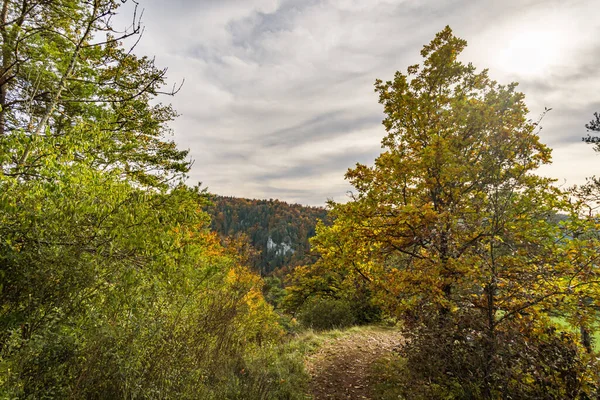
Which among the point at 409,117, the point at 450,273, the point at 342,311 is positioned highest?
the point at 409,117

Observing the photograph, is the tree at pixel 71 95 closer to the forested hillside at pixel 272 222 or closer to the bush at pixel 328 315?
the bush at pixel 328 315

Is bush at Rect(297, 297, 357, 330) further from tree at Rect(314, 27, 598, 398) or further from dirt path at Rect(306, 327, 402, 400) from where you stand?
tree at Rect(314, 27, 598, 398)

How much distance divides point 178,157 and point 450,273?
12030 mm

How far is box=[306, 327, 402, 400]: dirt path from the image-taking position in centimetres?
628

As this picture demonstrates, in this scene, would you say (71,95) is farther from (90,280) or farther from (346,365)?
(346,365)

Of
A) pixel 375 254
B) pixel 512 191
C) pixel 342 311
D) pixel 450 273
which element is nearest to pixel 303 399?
pixel 375 254

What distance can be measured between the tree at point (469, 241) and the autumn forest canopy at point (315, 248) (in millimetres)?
37

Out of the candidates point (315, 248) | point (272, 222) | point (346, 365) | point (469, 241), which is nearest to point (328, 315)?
point (346, 365)

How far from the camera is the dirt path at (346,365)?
628cm

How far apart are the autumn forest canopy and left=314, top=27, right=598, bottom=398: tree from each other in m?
0.04

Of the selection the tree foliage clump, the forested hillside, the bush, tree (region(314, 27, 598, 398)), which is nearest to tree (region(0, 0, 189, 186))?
the tree foliage clump

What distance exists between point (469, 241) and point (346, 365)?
5.39m

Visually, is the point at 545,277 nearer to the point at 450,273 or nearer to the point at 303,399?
the point at 450,273

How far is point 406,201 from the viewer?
20.0 feet
